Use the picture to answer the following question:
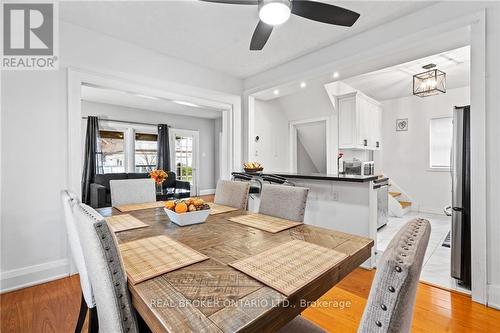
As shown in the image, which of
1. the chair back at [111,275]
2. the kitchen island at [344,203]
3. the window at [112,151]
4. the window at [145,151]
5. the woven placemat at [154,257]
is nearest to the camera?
the chair back at [111,275]

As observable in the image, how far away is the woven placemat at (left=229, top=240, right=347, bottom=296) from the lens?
89cm

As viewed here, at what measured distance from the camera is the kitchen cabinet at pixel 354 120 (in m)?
4.51

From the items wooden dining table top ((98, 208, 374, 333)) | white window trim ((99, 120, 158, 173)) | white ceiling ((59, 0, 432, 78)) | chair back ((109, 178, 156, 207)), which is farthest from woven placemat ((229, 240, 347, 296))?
white window trim ((99, 120, 158, 173))

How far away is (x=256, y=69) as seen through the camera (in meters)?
3.85

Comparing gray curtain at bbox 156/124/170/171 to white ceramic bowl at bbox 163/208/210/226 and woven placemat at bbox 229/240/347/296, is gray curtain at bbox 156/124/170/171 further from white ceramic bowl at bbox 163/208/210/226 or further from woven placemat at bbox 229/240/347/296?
woven placemat at bbox 229/240/347/296

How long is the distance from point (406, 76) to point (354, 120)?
1.18 metres

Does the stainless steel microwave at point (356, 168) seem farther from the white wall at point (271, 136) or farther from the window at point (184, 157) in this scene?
the window at point (184, 157)

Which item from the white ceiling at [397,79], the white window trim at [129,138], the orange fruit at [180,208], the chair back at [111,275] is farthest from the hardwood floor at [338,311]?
the white window trim at [129,138]

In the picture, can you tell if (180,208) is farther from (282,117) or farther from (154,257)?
(282,117)

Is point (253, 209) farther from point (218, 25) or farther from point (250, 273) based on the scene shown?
point (250, 273)

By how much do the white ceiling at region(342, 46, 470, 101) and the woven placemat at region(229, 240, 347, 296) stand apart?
3.74m

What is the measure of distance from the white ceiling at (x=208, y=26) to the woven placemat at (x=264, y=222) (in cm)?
196

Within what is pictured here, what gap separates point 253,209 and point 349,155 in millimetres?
2431

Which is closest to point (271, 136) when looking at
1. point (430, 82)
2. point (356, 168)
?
point (356, 168)
